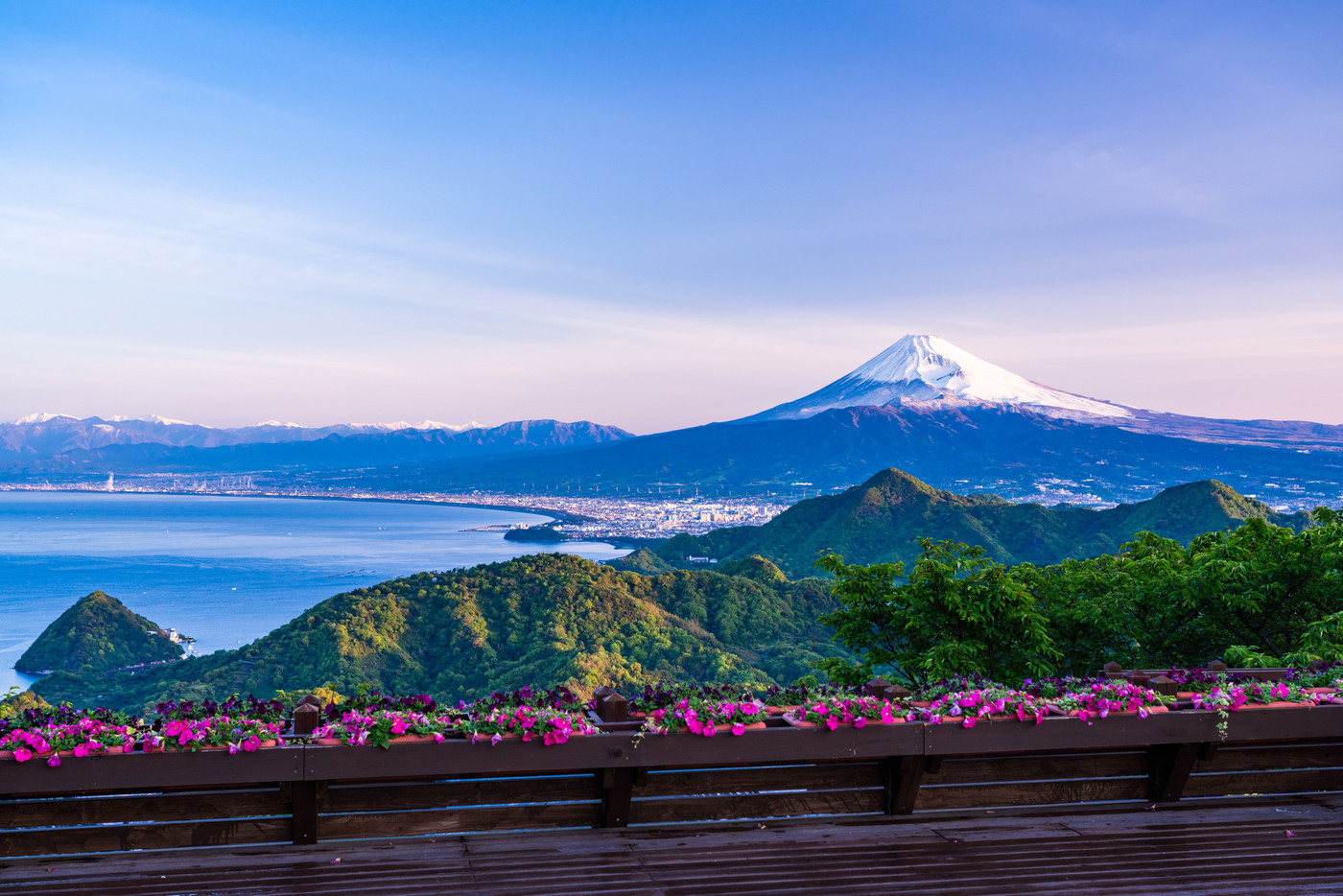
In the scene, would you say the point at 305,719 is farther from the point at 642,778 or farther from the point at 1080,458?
the point at 1080,458

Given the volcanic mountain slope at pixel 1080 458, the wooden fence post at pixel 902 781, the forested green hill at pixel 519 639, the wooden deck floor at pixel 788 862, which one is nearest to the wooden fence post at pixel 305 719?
the wooden deck floor at pixel 788 862

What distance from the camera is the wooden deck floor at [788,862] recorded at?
11.8 ft

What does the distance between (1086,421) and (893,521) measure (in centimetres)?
11373

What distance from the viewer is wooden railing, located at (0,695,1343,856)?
3738 mm

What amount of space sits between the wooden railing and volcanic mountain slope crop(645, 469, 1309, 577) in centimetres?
6912

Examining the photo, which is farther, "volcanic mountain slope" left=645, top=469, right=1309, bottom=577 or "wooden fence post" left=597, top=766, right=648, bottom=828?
"volcanic mountain slope" left=645, top=469, right=1309, bottom=577

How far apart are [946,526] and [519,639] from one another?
51.9 metres

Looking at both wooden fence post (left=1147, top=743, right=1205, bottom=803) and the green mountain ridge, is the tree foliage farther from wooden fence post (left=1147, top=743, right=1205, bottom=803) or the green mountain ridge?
the green mountain ridge

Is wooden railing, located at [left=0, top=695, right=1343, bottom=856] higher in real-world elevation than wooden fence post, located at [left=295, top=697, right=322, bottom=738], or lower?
lower

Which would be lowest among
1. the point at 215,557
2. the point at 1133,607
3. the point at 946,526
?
the point at 215,557

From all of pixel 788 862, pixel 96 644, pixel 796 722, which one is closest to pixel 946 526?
→ pixel 96 644

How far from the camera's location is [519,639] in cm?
4925

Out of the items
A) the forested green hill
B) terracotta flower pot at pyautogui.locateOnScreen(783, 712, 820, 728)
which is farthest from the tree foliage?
the forested green hill

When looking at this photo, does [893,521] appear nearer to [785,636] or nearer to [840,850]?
[785,636]
